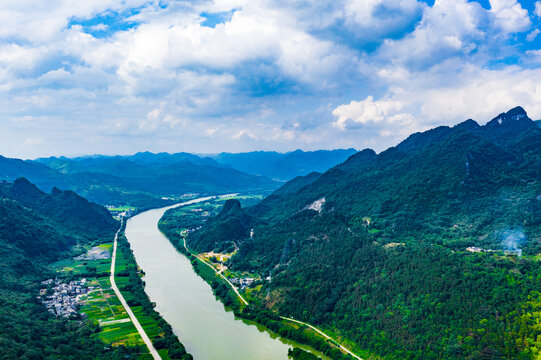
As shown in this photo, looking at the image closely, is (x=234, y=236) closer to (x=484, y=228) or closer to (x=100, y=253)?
(x=100, y=253)

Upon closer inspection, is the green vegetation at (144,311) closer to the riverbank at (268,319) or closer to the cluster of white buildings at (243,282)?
the riverbank at (268,319)

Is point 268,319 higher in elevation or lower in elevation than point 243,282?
lower

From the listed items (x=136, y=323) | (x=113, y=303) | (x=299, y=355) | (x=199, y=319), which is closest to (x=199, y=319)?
(x=199, y=319)

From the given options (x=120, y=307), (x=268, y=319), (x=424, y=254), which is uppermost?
(x=424, y=254)

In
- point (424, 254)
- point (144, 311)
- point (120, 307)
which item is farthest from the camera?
point (120, 307)

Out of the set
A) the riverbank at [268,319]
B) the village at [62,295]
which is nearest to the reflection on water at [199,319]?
the riverbank at [268,319]

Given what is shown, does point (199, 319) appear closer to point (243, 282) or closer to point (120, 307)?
point (120, 307)

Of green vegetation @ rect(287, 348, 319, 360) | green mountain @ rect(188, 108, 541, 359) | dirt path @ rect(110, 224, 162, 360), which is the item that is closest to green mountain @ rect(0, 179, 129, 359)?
dirt path @ rect(110, 224, 162, 360)

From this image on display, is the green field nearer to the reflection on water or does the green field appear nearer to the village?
the village
